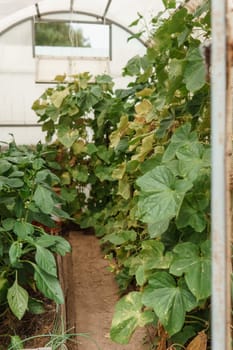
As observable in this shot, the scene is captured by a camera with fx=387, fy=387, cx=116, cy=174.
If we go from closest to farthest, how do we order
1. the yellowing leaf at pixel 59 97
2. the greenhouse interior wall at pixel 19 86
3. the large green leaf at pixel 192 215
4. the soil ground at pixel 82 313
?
the large green leaf at pixel 192 215 < the soil ground at pixel 82 313 < the yellowing leaf at pixel 59 97 < the greenhouse interior wall at pixel 19 86

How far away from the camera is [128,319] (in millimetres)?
1195

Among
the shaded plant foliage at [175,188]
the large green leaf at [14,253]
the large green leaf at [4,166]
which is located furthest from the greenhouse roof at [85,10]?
the large green leaf at [14,253]

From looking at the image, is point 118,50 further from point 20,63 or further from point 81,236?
point 81,236

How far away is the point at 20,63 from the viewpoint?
3.66 m

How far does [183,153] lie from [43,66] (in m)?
2.42

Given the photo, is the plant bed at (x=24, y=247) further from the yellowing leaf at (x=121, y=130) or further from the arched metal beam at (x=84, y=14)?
the arched metal beam at (x=84, y=14)

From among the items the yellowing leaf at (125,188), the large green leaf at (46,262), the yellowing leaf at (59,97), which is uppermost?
the yellowing leaf at (59,97)

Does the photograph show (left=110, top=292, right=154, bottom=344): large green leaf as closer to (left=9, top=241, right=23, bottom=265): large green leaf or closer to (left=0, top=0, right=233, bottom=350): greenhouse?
(left=0, top=0, right=233, bottom=350): greenhouse

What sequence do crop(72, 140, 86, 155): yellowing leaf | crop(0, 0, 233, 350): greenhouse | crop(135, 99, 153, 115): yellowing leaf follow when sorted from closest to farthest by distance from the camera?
crop(0, 0, 233, 350): greenhouse, crop(135, 99, 153, 115): yellowing leaf, crop(72, 140, 86, 155): yellowing leaf

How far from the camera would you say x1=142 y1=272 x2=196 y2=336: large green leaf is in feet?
3.37

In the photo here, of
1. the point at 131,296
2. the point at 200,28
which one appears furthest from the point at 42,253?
the point at 200,28

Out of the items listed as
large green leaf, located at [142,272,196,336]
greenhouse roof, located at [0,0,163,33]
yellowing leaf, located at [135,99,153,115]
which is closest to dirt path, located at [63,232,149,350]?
large green leaf, located at [142,272,196,336]

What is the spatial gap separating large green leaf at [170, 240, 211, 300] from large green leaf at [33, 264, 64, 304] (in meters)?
0.48

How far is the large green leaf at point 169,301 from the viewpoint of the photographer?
3.37 feet
